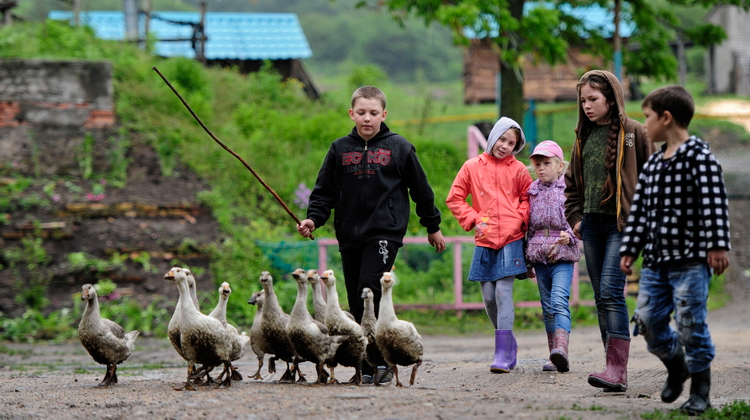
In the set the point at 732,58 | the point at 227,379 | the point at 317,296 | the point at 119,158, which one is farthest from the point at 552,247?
the point at 732,58

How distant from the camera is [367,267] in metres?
5.63

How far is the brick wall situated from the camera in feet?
45.2

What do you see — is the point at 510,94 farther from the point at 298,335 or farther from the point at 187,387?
the point at 187,387

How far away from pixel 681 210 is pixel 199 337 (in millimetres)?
3057

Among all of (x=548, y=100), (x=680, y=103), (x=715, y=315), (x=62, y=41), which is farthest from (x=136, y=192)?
(x=548, y=100)

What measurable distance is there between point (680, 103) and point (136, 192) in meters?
10.5

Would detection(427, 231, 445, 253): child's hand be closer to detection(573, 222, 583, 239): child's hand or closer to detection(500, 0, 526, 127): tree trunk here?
detection(573, 222, 583, 239): child's hand

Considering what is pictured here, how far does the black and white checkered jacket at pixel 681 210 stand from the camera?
4090 mm

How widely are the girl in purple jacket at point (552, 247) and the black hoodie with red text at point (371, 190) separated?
2.96ft

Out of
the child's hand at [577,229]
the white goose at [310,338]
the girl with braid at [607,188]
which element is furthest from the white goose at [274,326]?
the child's hand at [577,229]

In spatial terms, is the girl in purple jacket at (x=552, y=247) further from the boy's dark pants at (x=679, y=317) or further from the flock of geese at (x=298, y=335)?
the boy's dark pants at (x=679, y=317)

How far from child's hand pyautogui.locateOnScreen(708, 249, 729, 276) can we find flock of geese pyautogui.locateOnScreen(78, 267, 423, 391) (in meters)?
1.97

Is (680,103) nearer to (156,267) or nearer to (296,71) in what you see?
(156,267)

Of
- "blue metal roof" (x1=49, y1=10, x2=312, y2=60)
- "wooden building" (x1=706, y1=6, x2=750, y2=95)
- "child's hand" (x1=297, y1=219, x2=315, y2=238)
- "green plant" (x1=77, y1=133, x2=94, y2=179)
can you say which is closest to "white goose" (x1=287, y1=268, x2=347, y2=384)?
"child's hand" (x1=297, y1=219, x2=315, y2=238)
